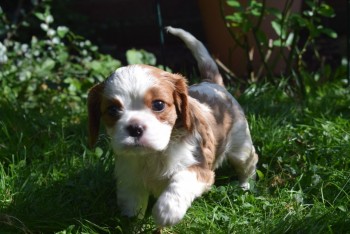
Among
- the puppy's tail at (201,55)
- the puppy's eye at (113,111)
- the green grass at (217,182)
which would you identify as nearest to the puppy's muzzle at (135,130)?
the puppy's eye at (113,111)

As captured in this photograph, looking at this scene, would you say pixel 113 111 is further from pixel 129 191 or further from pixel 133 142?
pixel 129 191

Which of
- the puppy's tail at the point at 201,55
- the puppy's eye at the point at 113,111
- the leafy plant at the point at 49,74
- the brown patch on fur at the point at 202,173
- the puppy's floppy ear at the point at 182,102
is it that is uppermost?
the puppy's eye at the point at 113,111

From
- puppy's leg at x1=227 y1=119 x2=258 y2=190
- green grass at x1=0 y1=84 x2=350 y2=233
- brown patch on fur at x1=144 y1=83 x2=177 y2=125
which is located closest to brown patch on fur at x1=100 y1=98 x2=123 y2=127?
brown patch on fur at x1=144 y1=83 x2=177 y2=125

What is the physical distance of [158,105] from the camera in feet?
8.86

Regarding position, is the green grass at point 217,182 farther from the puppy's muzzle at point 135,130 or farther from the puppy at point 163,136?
the puppy's muzzle at point 135,130

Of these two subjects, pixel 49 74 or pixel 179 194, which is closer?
pixel 179 194

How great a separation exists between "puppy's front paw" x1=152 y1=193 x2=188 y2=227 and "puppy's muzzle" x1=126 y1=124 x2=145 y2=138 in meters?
0.33

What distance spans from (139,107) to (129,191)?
567 mm

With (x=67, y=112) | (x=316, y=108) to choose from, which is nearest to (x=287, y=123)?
(x=316, y=108)

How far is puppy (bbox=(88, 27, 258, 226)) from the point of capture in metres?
2.61

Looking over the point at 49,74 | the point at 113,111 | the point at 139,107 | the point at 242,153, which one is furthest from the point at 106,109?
the point at 49,74

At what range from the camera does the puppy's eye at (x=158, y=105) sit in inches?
105

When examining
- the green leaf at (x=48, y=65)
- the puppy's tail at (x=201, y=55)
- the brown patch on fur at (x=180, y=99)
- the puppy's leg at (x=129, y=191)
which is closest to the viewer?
the brown patch on fur at (x=180, y=99)

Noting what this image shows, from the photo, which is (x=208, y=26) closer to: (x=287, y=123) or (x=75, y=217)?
(x=287, y=123)
